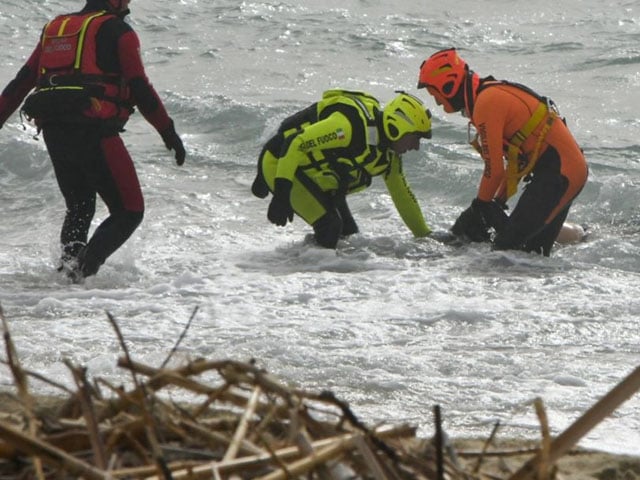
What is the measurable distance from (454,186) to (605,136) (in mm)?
2628

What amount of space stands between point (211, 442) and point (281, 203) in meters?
7.40

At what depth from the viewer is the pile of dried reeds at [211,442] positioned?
1.74 meters

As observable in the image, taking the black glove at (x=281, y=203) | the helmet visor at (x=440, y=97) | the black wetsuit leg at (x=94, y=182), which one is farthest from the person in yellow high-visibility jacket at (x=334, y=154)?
the black wetsuit leg at (x=94, y=182)

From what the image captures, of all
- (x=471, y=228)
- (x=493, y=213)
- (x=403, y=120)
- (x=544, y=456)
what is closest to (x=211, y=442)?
(x=544, y=456)

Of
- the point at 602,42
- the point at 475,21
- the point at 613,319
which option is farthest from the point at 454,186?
the point at 475,21

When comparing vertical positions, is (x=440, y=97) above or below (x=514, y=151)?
above

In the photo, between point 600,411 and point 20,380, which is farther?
point 20,380

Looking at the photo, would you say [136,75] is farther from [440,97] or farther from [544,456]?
[544,456]

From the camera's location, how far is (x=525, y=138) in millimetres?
9195

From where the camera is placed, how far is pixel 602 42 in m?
19.8

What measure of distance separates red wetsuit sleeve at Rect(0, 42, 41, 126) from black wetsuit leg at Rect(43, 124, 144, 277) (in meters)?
0.39

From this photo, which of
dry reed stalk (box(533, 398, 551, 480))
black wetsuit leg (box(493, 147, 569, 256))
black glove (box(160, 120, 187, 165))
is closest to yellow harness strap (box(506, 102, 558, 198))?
black wetsuit leg (box(493, 147, 569, 256))

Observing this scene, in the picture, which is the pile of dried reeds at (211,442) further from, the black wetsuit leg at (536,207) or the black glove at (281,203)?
the black wetsuit leg at (536,207)

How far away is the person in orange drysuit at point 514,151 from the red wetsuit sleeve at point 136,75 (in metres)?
2.36
